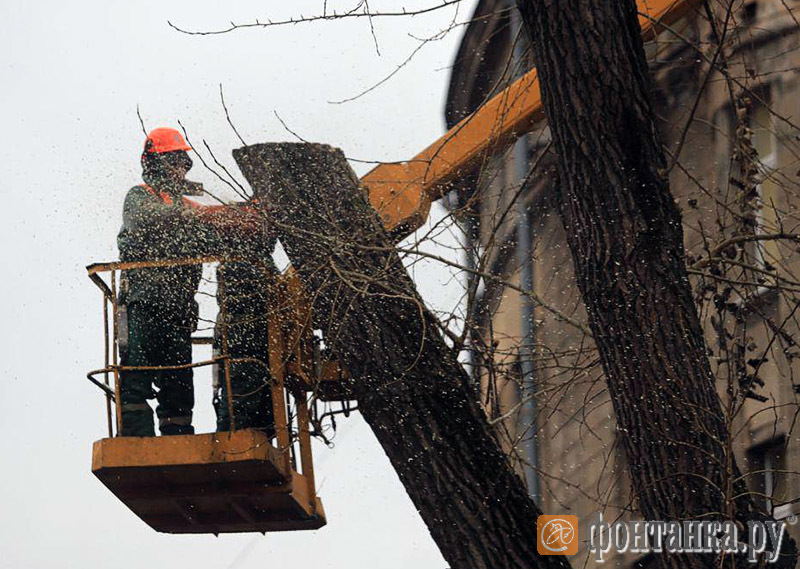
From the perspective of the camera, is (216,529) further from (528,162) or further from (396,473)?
(528,162)

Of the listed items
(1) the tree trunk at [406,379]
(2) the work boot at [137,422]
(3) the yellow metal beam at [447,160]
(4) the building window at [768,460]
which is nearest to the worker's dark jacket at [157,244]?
(2) the work boot at [137,422]

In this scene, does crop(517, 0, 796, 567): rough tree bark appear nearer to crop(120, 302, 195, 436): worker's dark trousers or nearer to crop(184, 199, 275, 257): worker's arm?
crop(184, 199, 275, 257): worker's arm

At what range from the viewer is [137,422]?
777cm

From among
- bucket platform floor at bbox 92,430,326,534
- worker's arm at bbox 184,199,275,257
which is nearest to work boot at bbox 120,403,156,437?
bucket platform floor at bbox 92,430,326,534

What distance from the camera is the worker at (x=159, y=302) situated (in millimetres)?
7789

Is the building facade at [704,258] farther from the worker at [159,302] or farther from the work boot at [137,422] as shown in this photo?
the work boot at [137,422]

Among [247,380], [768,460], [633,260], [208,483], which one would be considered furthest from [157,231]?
[768,460]

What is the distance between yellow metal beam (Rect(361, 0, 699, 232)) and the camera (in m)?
8.75

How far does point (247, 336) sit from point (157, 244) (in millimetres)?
655

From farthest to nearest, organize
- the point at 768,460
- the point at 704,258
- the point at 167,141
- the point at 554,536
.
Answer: the point at 768,460 → the point at 167,141 → the point at 704,258 → the point at 554,536

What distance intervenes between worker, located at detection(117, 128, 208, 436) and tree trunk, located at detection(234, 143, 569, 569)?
2.67ft

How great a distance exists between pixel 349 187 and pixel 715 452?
2.56m

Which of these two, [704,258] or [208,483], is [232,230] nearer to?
[208,483]

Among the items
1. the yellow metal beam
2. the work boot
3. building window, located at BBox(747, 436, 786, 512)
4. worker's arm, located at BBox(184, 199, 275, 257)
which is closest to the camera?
worker's arm, located at BBox(184, 199, 275, 257)
